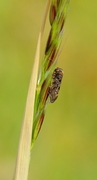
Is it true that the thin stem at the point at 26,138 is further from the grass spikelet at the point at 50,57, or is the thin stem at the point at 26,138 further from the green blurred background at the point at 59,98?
the green blurred background at the point at 59,98

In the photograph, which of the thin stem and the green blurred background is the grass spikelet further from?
the green blurred background

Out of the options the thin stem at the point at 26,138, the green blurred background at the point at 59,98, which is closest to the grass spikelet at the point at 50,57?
the thin stem at the point at 26,138

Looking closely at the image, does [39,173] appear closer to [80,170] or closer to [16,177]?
[80,170]

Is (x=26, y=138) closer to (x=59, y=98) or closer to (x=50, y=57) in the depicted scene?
(x=50, y=57)

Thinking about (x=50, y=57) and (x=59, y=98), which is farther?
(x=59, y=98)

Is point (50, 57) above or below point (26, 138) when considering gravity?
above

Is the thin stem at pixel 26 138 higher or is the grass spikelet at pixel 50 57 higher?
the grass spikelet at pixel 50 57

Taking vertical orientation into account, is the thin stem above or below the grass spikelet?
below

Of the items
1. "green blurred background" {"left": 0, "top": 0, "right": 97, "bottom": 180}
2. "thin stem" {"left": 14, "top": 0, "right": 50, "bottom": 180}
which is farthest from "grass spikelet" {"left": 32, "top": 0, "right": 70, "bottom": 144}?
"green blurred background" {"left": 0, "top": 0, "right": 97, "bottom": 180}

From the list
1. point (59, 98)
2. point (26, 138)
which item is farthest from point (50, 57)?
point (59, 98)
